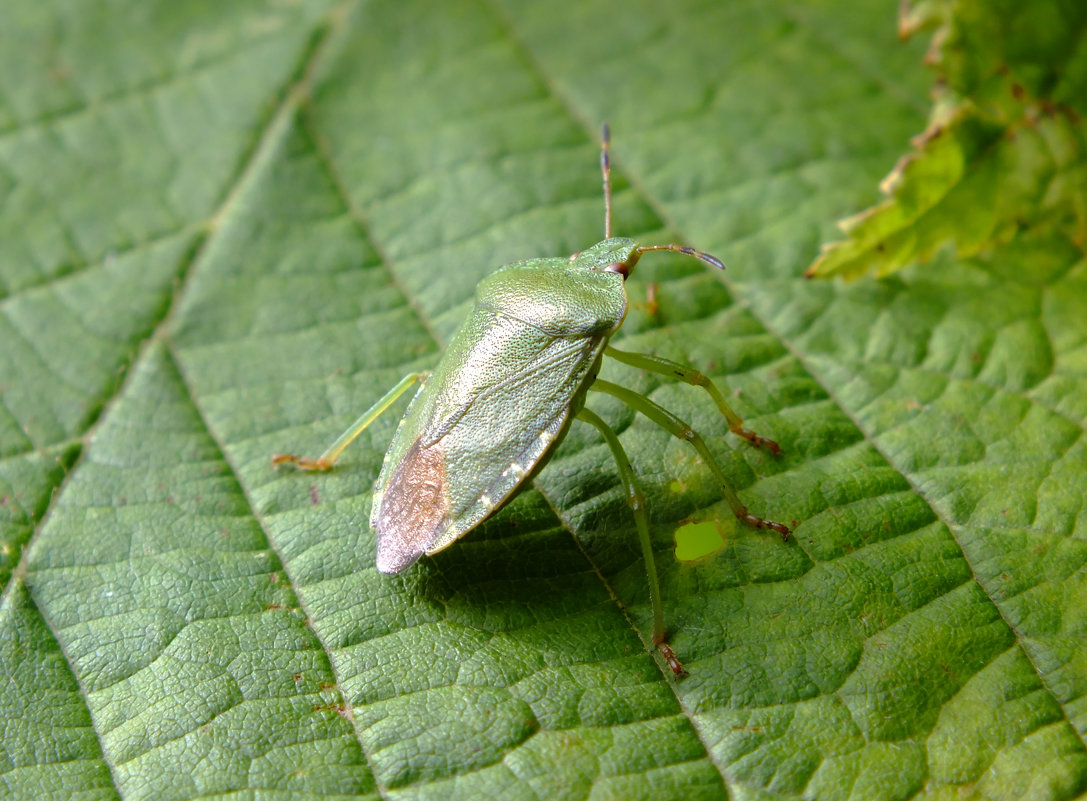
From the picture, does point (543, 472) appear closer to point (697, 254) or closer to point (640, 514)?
point (640, 514)

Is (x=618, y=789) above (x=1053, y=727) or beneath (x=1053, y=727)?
beneath

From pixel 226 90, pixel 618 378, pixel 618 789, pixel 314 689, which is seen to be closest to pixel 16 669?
pixel 314 689

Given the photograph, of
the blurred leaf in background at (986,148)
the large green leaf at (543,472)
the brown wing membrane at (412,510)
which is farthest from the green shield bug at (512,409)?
the blurred leaf in background at (986,148)

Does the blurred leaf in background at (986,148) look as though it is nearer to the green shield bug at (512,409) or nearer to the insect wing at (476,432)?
the green shield bug at (512,409)

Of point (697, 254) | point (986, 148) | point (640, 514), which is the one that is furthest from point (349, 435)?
point (986, 148)

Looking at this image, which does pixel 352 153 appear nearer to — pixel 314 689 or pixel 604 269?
pixel 604 269

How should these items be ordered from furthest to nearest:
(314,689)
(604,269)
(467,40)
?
(467,40) < (604,269) < (314,689)

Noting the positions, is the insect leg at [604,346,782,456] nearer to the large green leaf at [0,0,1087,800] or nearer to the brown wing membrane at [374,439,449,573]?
the large green leaf at [0,0,1087,800]
